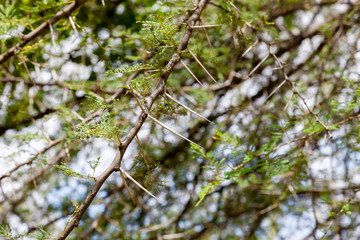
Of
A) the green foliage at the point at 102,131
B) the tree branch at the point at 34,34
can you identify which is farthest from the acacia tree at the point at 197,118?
the green foliage at the point at 102,131

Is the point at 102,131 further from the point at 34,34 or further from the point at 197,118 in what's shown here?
the point at 197,118

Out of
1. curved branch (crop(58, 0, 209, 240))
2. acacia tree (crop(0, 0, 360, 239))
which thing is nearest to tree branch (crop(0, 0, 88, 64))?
acacia tree (crop(0, 0, 360, 239))

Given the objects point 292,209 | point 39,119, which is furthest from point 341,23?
point 39,119

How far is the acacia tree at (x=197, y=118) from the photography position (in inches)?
42.3

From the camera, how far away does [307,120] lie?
113 centimetres

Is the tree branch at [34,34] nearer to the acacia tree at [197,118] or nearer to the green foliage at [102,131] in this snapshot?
the acacia tree at [197,118]

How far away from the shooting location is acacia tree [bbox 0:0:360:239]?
1.07 m

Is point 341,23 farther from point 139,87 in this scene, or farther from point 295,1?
point 139,87

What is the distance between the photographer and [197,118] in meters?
1.75

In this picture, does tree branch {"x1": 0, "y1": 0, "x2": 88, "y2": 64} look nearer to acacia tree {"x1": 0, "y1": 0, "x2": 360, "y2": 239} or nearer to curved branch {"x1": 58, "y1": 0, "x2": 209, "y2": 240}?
acacia tree {"x1": 0, "y1": 0, "x2": 360, "y2": 239}

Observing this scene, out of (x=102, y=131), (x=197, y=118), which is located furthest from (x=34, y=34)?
(x=197, y=118)

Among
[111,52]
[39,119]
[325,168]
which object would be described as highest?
[111,52]

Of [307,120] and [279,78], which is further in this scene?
[279,78]

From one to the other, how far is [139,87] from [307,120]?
28.2 inches
